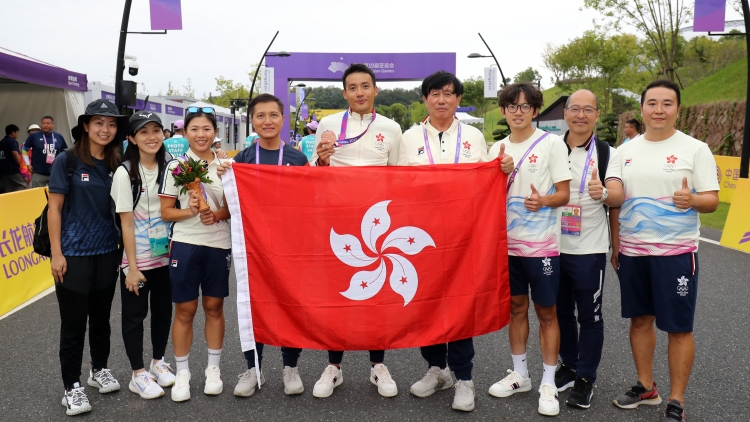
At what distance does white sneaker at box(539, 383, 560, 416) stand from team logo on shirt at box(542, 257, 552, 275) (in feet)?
2.33

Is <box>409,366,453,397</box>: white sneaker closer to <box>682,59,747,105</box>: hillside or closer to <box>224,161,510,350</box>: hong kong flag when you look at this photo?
<box>224,161,510,350</box>: hong kong flag

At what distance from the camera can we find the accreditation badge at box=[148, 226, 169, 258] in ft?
12.7

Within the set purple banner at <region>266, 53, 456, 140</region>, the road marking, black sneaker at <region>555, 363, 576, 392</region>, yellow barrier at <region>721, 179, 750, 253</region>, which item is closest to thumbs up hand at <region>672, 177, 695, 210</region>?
black sneaker at <region>555, 363, 576, 392</region>

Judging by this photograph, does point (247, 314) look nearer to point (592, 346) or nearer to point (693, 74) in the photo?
point (592, 346)

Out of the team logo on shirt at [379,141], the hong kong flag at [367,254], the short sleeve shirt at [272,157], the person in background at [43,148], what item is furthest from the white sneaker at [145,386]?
the person in background at [43,148]

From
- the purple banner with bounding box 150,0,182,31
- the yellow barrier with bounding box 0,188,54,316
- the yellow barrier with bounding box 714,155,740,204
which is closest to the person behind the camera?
the yellow barrier with bounding box 0,188,54,316

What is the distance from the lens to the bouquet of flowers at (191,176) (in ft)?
11.9

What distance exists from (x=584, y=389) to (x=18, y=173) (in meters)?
13.7

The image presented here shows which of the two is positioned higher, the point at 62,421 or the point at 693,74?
the point at 693,74

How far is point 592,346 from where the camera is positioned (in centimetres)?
379

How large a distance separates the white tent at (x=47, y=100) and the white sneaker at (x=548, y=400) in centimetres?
1172

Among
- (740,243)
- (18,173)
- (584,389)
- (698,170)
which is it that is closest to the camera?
(698,170)

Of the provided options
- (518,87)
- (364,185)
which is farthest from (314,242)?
(518,87)

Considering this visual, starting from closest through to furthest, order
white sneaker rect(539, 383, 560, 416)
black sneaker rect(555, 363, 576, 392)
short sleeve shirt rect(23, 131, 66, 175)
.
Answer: white sneaker rect(539, 383, 560, 416) < black sneaker rect(555, 363, 576, 392) < short sleeve shirt rect(23, 131, 66, 175)
